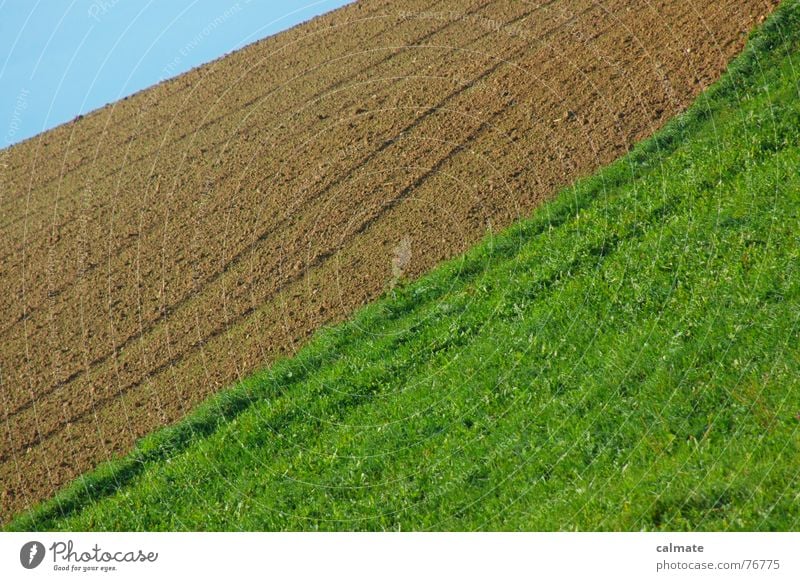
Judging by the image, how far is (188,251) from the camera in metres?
15.8

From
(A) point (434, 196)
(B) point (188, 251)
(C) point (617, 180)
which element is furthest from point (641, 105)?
(B) point (188, 251)

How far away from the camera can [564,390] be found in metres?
9.38
